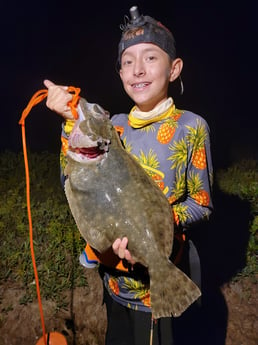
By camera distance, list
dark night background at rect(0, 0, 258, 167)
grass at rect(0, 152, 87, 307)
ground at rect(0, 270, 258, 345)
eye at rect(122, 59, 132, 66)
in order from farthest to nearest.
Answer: dark night background at rect(0, 0, 258, 167) < grass at rect(0, 152, 87, 307) < ground at rect(0, 270, 258, 345) < eye at rect(122, 59, 132, 66)

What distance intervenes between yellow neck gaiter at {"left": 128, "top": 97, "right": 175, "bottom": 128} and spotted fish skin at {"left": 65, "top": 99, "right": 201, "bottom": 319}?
1.19 ft

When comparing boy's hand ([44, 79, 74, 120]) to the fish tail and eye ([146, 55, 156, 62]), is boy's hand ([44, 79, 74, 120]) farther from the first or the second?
the fish tail

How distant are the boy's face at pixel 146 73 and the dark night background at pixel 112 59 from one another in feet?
17.5

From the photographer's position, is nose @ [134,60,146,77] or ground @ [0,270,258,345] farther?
ground @ [0,270,258,345]

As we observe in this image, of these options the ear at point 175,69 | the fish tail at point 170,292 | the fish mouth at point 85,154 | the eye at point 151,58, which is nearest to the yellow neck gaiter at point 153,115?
the ear at point 175,69

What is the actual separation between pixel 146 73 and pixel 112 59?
6455 millimetres

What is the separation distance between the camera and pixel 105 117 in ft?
5.79

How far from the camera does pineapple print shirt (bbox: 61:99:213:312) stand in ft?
6.68

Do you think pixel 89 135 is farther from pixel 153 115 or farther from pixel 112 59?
pixel 112 59

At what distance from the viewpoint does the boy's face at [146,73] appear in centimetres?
202

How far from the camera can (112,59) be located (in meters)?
8.05

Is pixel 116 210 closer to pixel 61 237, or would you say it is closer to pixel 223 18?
pixel 61 237

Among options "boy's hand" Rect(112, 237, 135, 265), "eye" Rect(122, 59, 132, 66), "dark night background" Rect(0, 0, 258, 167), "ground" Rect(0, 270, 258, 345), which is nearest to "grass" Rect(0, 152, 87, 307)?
"ground" Rect(0, 270, 258, 345)

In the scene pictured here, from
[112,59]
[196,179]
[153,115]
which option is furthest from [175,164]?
[112,59]
